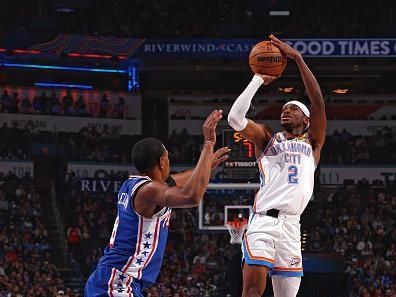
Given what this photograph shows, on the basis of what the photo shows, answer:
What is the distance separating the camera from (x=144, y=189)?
6.04m

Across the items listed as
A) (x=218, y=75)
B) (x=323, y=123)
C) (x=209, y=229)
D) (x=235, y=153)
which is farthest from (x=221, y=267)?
(x=323, y=123)

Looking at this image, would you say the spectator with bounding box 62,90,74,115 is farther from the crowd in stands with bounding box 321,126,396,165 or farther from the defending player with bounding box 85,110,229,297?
the defending player with bounding box 85,110,229,297

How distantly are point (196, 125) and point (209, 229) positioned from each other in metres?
14.5

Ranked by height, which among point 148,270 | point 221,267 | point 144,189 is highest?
point 144,189

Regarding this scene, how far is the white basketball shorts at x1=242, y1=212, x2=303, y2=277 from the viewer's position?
7.68 m

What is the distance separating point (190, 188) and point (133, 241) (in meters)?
0.70

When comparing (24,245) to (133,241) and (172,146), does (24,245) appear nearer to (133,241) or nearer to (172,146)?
(172,146)

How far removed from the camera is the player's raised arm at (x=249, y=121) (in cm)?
759

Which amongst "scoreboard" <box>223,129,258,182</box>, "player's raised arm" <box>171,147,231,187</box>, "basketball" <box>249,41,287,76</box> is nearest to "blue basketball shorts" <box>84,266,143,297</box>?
"player's raised arm" <box>171,147,231,187</box>

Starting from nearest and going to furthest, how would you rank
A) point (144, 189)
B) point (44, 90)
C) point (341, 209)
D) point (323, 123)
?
point (144, 189), point (323, 123), point (341, 209), point (44, 90)

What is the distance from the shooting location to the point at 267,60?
7.82m

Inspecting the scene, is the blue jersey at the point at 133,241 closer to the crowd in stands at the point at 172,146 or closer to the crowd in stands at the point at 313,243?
the crowd in stands at the point at 313,243

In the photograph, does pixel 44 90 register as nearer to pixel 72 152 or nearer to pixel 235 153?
pixel 72 152

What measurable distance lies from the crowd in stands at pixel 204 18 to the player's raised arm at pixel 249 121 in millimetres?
21362
